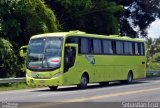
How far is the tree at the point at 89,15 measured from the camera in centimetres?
4241

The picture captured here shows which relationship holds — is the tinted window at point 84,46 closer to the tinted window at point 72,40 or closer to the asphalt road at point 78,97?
A: the tinted window at point 72,40

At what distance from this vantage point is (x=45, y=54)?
81.2 feet

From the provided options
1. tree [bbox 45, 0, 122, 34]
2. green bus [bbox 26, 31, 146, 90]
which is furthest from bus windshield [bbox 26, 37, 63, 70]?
tree [bbox 45, 0, 122, 34]

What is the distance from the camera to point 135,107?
14.9 meters

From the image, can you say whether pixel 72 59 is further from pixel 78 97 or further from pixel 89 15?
pixel 89 15

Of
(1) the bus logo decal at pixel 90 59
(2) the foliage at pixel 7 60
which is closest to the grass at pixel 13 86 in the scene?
(2) the foliage at pixel 7 60

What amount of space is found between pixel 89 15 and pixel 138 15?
1089 cm

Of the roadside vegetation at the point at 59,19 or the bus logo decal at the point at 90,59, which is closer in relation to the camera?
the bus logo decal at the point at 90,59

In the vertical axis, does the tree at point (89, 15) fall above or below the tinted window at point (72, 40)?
above

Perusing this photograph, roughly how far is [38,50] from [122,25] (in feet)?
93.4

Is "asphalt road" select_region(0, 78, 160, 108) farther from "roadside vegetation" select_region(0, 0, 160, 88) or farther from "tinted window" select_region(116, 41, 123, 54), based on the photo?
"roadside vegetation" select_region(0, 0, 160, 88)

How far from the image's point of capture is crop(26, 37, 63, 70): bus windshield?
80.6ft

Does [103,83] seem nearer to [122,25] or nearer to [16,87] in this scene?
[16,87]

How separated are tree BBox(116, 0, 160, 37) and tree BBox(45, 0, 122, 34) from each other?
6697 mm
